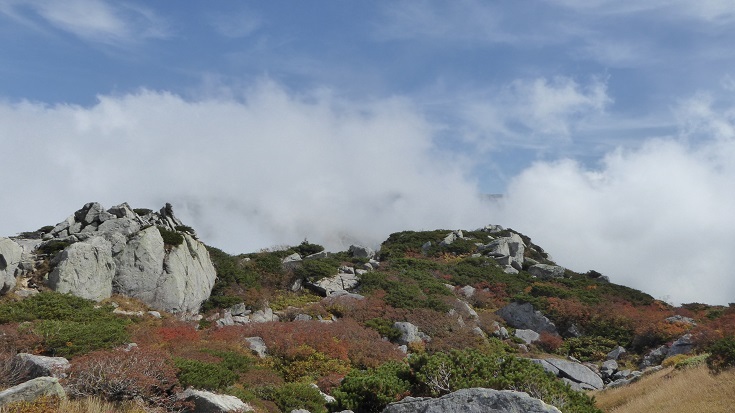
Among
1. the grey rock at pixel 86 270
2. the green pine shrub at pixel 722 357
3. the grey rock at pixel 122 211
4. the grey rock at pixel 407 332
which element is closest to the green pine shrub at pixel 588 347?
the grey rock at pixel 407 332

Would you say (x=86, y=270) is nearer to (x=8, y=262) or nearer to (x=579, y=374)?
(x=8, y=262)

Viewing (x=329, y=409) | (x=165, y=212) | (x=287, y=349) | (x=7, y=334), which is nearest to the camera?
(x=329, y=409)

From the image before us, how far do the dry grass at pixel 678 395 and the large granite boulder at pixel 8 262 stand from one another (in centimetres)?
2440

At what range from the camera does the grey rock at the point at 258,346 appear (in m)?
18.2

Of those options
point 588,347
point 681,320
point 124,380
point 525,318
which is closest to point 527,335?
point 525,318

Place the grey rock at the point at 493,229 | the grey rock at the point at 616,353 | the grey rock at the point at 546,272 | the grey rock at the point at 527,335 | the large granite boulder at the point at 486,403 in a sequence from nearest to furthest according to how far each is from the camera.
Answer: the large granite boulder at the point at 486,403 → the grey rock at the point at 616,353 → the grey rock at the point at 527,335 → the grey rock at the point at 546,272 → the grey rock at the point at 493,229

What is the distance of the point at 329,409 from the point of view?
40.7ft

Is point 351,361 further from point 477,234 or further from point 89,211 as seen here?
point 477,234

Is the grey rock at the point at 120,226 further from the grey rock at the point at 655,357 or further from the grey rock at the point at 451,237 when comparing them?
the grey rock at the point at 451,237

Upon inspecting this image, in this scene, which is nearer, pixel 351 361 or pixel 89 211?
pixel 351 361

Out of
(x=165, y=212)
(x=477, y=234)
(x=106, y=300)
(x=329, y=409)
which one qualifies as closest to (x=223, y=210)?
(x=477, y=234)

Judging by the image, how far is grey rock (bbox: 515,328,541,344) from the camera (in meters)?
29.4

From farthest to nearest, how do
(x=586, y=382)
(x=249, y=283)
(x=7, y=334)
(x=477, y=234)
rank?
(x=477, y=234), (x=249, y=283), (x=586, y=382), (x=7, y=334)

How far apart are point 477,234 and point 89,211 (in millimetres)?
44407
